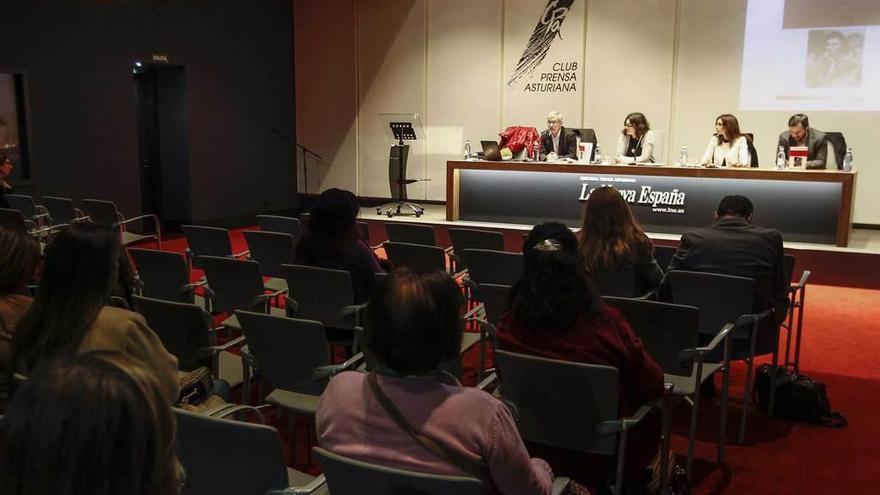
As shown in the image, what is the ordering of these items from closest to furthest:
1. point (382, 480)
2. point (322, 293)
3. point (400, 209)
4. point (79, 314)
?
point (382, 480), point (79, 314), point (322, 293), point (400, 209)

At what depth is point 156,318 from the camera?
10.6 feet

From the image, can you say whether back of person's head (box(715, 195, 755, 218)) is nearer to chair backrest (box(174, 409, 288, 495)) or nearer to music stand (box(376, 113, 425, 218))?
chair backrest (box(174, 409, 288, 495))

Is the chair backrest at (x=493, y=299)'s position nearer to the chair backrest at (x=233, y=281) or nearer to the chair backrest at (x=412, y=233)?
the chair backrest at (x=233, y=281)

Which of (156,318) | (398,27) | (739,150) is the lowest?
(156,318)

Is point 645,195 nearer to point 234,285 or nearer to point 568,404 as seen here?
point 234,285

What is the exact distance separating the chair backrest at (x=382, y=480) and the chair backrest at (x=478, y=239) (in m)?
3.63

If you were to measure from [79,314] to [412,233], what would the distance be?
3.53m

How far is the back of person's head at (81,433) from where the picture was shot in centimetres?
88

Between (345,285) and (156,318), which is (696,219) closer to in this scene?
(345,285)

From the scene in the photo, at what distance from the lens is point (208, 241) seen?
536cm

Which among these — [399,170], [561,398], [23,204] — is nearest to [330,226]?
[561,398]

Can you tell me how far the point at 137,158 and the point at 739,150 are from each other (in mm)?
7032

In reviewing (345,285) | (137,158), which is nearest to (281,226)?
(345,285)

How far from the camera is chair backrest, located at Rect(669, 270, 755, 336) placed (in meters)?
3.62
